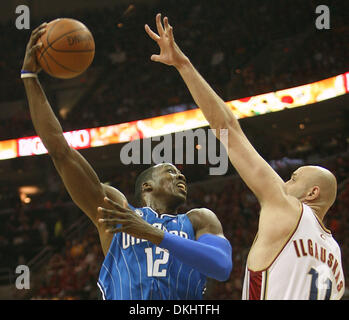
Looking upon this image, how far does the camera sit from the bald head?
117 inches

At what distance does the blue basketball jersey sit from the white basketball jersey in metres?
0.50

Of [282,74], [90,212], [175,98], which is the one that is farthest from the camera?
[175,98]

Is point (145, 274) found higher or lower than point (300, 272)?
higher

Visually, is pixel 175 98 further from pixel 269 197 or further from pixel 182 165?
pixel 269 197

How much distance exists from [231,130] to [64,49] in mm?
1131

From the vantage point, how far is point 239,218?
11.9 metres

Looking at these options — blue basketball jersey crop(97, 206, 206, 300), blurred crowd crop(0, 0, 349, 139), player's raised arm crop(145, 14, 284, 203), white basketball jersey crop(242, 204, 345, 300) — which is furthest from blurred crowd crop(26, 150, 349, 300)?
player's raised arm crop(145, 14, 284, 203)

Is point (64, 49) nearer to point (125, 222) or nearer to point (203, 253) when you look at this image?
point (125, 222)

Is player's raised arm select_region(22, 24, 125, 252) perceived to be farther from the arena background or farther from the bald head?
the arena background

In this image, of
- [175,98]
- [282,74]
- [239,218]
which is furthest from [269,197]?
[175,98]

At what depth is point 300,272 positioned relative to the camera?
266 centimetres

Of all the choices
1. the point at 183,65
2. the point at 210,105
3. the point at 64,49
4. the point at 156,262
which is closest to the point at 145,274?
the point at 156,262

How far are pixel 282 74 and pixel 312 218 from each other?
12.0 meters

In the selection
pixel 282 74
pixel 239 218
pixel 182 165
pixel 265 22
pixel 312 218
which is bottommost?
pixel 312 218
